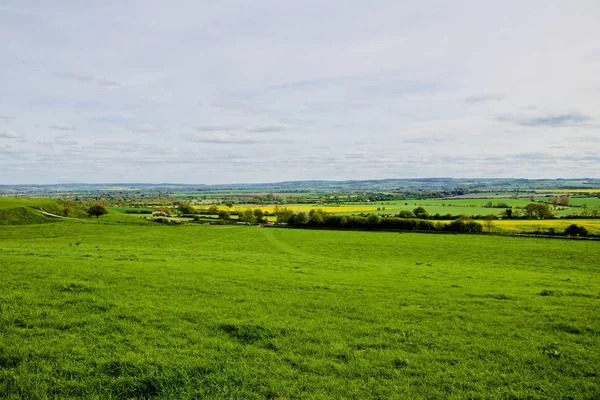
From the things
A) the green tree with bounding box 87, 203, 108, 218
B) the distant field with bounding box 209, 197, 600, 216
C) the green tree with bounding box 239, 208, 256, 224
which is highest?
the green tree with bounding box 87, 203, 108, 218

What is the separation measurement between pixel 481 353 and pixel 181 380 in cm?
779

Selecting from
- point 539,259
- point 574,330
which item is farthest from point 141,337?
point 539,259

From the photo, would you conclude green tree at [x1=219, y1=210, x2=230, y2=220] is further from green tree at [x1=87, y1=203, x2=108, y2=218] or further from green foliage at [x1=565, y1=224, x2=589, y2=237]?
green foliage at [x1=565, y1=224, x2=589, y2=237]

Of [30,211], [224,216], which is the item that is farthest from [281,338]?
[224,216]

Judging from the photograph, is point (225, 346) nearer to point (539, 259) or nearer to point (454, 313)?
point (454, 313)

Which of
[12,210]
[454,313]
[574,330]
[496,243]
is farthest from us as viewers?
[12,210]

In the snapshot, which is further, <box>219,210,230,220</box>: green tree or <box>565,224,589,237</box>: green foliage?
<box>219,210,230,220</box>: green tree

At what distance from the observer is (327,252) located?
156 ft

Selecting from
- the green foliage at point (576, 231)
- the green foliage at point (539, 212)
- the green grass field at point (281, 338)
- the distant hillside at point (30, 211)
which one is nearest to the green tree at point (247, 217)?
the distant hillside at point (30, 211)

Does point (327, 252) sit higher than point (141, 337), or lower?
lower

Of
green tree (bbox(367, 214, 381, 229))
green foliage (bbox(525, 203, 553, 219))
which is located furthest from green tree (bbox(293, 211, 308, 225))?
green foliage (bbox(525, 203, 553, 219))

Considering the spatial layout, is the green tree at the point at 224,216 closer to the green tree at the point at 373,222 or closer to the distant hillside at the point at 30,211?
the distant hillside at the point at 30,211

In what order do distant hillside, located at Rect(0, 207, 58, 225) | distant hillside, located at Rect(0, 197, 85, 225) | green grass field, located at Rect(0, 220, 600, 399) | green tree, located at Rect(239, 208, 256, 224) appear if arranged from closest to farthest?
green grass field, located at Rect(0, 220, 600, 399) < distant hillside, located at Rect(0, 207, 58, 225) < distant hillside, located at Rect(0, 197, 85, 225) < green tree, located at Rect(239, 208, 256, 224)

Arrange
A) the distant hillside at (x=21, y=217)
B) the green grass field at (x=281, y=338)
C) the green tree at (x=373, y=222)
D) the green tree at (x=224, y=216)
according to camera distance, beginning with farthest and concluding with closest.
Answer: the green tree at (x=224, y=216) < the green tree at (x=373, y=222) < the distant hillside at (x=21, y=217) < the green grass field at (x=281, y=338)
